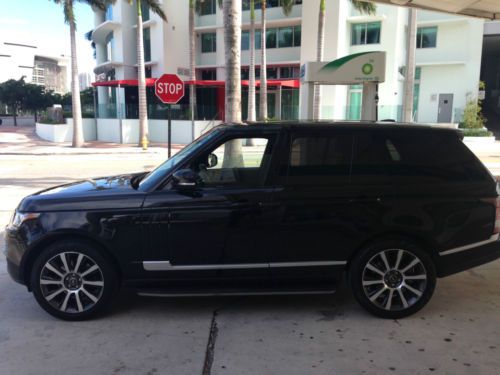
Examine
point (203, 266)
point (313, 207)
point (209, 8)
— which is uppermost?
point (209, 8)

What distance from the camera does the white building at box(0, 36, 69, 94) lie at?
109m

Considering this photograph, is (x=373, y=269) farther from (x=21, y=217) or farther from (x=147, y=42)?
(x=147, y=42)

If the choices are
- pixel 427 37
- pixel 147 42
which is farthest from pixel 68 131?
pixel 427 37

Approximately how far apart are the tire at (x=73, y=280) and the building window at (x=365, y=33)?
31.5m

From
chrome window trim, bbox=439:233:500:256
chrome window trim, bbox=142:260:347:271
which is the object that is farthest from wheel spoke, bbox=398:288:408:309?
chrome window trim, bbox=142:260:347:271

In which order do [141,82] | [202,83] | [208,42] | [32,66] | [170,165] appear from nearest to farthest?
[170,165]
[141,82]
[202,83]
[208,42]
[32,66]

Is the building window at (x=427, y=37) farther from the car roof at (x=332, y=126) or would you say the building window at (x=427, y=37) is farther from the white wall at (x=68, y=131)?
the car roof at (x=332, y=126)

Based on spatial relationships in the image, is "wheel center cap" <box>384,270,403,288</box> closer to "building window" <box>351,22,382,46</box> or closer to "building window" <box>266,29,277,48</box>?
"building window" <box>351,22,382,46</box>

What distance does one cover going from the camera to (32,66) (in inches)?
4688

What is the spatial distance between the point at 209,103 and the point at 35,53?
370ft

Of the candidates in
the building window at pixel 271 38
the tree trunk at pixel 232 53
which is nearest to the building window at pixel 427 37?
the building window at pixel 271 38

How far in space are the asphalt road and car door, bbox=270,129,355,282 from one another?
1.67ft

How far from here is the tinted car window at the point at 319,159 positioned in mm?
4090

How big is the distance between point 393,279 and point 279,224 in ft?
3.90
